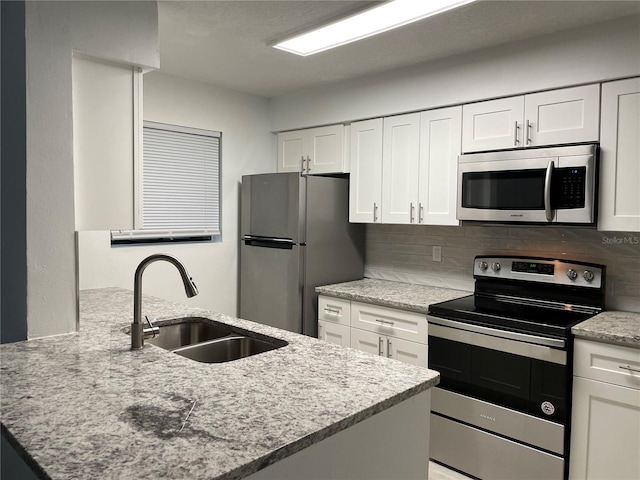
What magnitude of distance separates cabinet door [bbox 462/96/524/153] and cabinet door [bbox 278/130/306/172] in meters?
1.46

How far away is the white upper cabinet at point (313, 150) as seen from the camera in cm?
366

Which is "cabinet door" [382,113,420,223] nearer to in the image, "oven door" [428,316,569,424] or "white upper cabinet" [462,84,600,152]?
"white upper cabinet" [462,84,600,152]

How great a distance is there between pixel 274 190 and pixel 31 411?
2548 mm

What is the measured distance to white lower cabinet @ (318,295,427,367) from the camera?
9.40 feet

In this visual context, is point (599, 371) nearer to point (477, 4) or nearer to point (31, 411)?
point (477, 4)

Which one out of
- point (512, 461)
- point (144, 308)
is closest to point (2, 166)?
point (144, 308)

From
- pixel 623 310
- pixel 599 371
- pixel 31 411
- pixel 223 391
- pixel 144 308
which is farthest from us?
pixel 623 310

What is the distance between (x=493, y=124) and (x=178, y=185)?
7.44ft

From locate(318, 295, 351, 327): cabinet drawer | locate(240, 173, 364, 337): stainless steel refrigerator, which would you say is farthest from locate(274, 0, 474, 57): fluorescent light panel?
locate(318, 295, 351, 327): cabinet drawer

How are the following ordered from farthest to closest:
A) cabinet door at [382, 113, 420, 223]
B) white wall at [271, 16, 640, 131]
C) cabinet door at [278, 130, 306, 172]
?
cabinet door at [278, 130, 306, 172] → cabinet door at [382, 113, 420, 223] → white wall at [271, 16, 640, 131]

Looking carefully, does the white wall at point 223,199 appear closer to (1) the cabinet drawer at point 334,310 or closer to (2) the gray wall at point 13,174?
(1) the cabinet drawer at point 334,310

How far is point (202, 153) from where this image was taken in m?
3.79

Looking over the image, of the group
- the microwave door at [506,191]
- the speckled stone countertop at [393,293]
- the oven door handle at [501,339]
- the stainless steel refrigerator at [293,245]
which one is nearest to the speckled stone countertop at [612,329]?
the oven door handle at [501,339]

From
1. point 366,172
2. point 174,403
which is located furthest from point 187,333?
point 366,172
